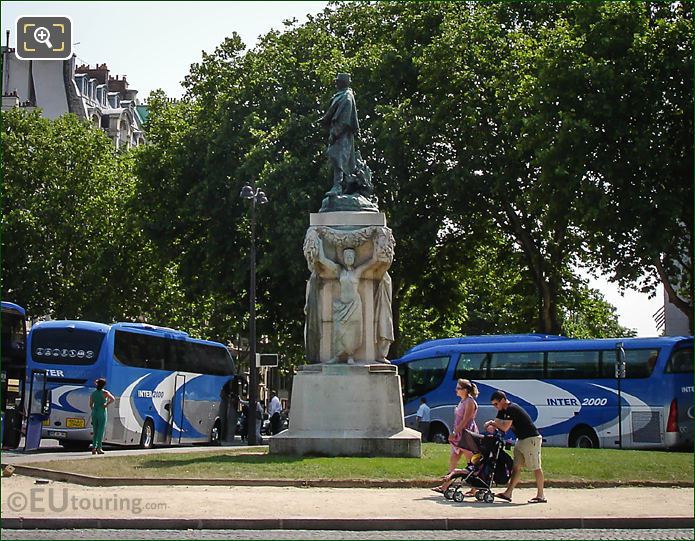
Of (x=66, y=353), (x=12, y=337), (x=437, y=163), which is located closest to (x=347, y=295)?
(x=66, y=353)

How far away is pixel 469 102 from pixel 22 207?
2269 centimetres

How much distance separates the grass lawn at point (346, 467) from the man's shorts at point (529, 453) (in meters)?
2.14

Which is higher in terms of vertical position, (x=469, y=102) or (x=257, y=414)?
(x=469, y=102)

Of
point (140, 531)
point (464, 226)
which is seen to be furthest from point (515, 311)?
point (140, 531)

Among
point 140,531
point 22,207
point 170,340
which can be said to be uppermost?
point 22,207

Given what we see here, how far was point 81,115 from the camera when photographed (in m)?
78.2

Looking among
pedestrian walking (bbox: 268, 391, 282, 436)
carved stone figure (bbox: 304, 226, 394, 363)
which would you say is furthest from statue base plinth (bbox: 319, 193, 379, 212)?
pedestrian walking (bbox: 268, 391, 282, 436)

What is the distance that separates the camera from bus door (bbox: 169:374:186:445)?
35.3m

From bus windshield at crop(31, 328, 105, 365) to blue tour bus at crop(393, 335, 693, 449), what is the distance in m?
10.3

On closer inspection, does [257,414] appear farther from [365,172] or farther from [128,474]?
A: [128,474]

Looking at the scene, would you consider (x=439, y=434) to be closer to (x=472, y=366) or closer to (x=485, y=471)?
(x=472, y=366)

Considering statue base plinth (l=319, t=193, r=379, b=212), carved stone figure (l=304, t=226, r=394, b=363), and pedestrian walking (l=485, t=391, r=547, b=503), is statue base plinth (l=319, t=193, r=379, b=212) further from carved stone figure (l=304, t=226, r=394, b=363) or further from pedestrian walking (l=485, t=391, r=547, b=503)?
pedestrian walking (l=485, t=391, r=547, b=503)

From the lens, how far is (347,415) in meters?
21.0

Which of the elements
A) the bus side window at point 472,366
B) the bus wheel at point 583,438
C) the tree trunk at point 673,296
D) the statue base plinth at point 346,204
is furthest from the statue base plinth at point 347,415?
the tree trunk at point 673,296
